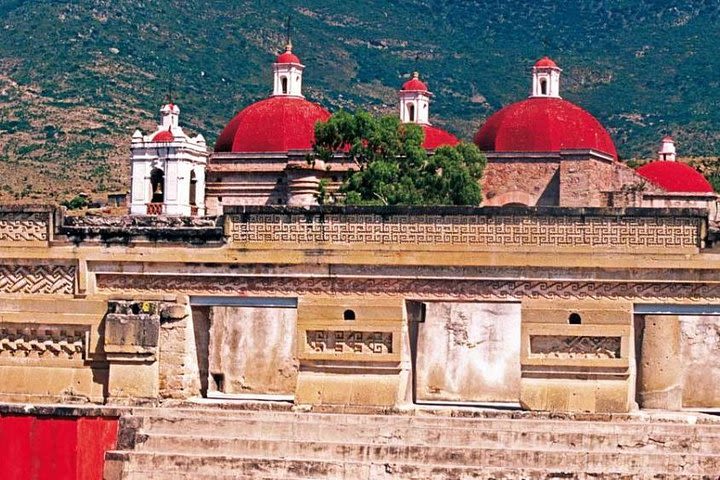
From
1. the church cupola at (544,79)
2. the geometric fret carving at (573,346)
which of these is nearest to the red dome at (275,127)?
the church cupola at (544,79)

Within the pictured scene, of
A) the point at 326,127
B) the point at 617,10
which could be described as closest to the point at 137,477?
the point at 326,127

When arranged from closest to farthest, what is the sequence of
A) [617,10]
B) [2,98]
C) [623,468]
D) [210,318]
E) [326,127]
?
[623,468] < [210,318] < [326,127] < [2,98] < [617,10]

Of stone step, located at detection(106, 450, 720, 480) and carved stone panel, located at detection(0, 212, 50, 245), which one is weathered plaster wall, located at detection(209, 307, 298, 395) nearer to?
carved stone panel, located at detection(0, 212, 50, 245)

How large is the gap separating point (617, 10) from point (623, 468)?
8415cm

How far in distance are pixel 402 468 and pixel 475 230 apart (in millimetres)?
2929

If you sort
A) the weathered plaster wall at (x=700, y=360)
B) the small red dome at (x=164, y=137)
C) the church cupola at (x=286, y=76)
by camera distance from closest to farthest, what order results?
the weathered plaster wall at (x=700, y=360) < the small red dome at (x=164, y=137) < the church cupola at (x=286, y=76)

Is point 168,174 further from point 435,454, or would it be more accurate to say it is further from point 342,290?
point 435,454

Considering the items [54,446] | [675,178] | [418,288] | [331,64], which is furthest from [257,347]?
[331,64]

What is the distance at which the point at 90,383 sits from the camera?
18.2m

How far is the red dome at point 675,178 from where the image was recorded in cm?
4253

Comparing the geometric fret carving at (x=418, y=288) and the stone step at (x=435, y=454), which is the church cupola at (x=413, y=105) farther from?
the stone step at (x=435, y=454)

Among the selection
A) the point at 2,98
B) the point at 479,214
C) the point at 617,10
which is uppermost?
the point at 617,10

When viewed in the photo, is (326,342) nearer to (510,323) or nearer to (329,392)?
(329,392)

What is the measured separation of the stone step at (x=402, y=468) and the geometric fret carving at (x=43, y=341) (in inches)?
88.2
